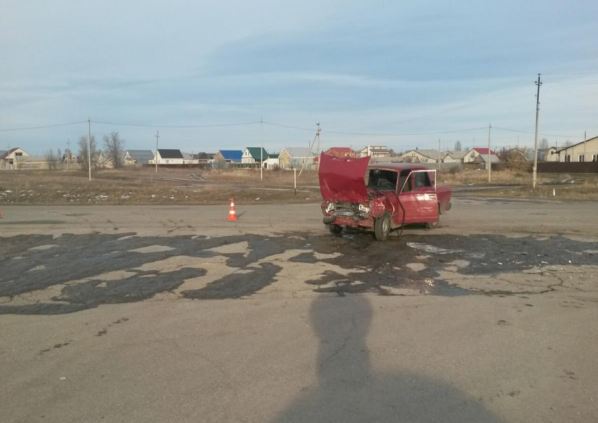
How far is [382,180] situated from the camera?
14.9 metres

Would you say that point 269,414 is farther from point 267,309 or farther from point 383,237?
point 383,237

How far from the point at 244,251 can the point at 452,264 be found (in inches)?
177

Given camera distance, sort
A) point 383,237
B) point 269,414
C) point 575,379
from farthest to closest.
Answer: point 383,237
point 575,379
point 269,414

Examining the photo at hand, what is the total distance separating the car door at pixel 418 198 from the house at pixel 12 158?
5524 inches

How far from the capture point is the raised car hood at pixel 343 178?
1316 centimetres

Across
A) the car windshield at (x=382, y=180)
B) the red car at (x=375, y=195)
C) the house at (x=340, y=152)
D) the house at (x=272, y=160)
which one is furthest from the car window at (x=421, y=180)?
the house at (x=272, y=160)

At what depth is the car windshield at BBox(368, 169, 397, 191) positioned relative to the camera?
14666 mm

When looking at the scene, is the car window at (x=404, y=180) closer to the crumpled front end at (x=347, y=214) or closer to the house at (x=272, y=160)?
the crumpled front end at (x=347, y=214)

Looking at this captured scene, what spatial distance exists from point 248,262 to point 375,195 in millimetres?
4735

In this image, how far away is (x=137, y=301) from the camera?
24.6 feet

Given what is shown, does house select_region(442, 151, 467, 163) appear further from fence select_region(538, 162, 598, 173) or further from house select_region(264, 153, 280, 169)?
fence select_region(538, 162, 598, 173)

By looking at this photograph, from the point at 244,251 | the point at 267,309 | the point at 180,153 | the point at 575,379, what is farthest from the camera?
the point at 180,153

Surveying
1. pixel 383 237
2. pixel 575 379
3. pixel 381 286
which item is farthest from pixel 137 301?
pixel 383 237

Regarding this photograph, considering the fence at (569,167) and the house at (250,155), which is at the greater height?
the house at (250,155)
